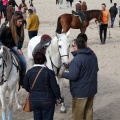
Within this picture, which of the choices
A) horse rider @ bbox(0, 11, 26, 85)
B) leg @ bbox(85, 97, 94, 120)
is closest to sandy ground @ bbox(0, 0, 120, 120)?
leg @ bbox(85, 97, 94, 120)

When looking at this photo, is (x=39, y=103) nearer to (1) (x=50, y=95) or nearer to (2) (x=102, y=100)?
(1) (x=50, y=95)

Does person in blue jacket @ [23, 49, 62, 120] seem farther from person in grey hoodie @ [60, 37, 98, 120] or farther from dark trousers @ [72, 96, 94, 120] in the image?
dark trousers @ [72, 96, 94, 120]

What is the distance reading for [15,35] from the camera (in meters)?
6.63

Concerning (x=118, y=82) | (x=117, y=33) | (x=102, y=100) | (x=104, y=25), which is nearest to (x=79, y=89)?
(x=102, y=100)

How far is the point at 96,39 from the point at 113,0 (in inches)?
954

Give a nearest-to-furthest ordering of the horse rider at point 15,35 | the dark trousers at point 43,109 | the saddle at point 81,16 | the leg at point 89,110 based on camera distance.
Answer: the dark trousers at point 43,109
the leg at point 89,110
the horse rider at point 15,35
the saddle at point 81,16

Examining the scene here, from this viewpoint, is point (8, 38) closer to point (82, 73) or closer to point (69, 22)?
point (82, 73)

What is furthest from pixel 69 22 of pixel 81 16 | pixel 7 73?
pixel 7 73

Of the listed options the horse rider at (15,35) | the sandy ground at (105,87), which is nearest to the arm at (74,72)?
the horse rider at (15,35)

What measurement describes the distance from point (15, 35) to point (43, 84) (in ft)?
6.77

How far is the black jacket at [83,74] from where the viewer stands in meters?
5.30

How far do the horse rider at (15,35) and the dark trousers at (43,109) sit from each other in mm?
2034

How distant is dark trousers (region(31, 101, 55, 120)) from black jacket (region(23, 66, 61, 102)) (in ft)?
0.26

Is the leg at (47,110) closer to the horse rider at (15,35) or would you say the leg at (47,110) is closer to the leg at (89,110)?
the leg at (89,110)
